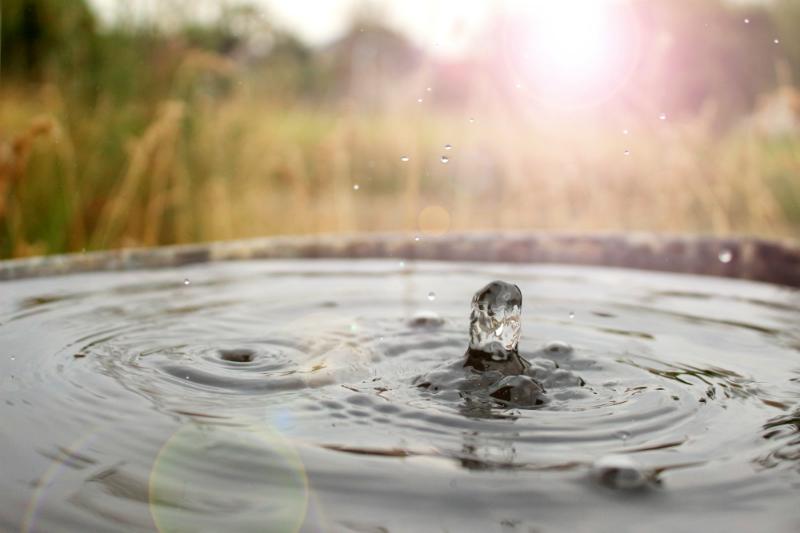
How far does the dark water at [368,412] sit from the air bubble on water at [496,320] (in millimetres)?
81

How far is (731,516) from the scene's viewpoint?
41.3 inches

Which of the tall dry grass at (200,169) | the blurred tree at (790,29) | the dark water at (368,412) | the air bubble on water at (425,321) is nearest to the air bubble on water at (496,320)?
the dark water at (368,412)

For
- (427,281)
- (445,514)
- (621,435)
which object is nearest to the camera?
(445,514)

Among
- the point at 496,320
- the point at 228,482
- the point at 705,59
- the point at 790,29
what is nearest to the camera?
the point at 228,482

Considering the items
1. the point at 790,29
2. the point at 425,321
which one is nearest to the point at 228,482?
the point at 425,321

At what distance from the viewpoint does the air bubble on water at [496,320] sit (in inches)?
71.9

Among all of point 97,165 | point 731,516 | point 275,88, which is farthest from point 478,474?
point 275,88

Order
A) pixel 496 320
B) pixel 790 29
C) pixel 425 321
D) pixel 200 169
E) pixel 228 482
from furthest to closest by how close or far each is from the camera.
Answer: pixel 790 29 → pixel 200 169 → pixel 425 321 → pixel 496 320 → pixel 228 482

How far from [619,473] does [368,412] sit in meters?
0.47

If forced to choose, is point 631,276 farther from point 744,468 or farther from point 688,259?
point 744,468

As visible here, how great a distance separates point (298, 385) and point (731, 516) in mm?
833

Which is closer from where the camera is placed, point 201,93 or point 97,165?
point 97,165

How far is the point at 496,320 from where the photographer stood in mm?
1875

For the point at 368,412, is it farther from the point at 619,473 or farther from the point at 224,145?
the point at 224,145
